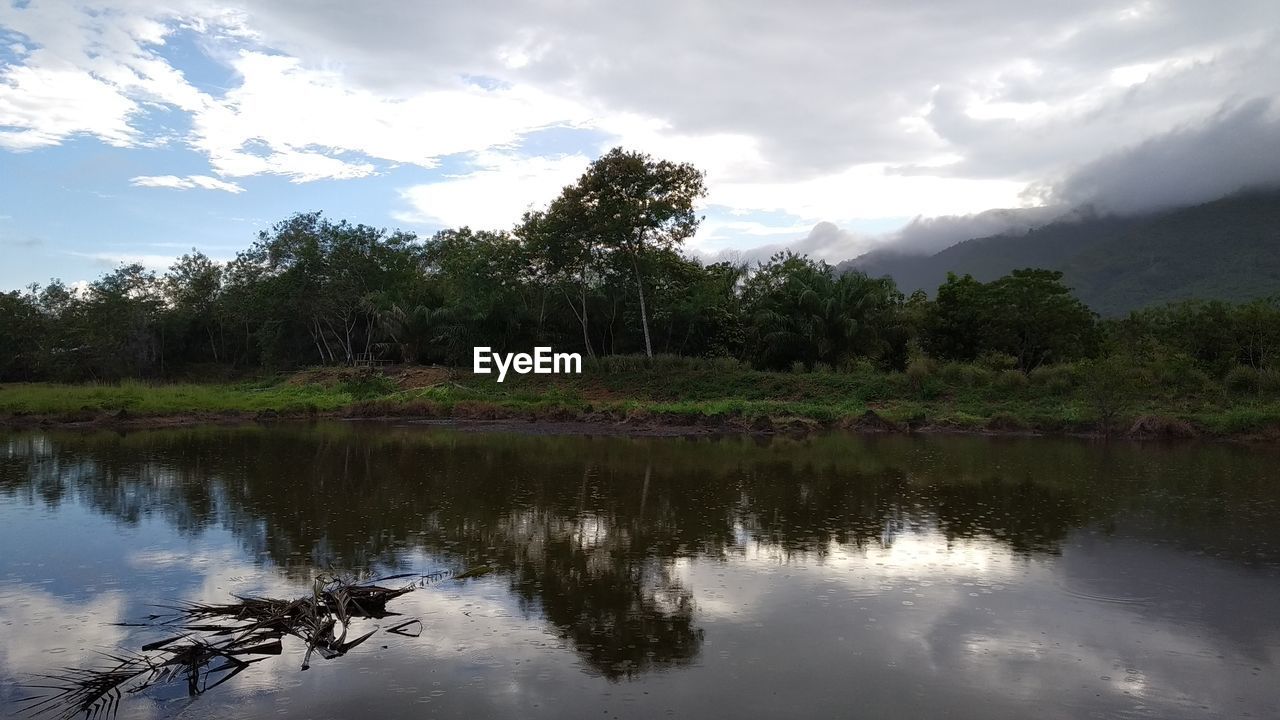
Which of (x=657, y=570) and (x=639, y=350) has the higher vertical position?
(x=639, y=350)

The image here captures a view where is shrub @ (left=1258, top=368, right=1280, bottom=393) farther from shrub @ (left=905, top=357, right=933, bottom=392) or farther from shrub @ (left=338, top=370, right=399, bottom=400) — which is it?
shrub @ (left=338, top=370, right=399, bottom=400)

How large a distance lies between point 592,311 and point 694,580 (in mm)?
27447

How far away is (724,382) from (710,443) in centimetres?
884

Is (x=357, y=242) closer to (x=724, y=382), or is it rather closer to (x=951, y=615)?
(x=724, y=382)

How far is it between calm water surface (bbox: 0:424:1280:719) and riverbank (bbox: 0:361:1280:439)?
6.22 m

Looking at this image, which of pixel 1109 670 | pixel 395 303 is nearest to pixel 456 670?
pixel 1109 670

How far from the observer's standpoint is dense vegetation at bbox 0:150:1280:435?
85.3 feet

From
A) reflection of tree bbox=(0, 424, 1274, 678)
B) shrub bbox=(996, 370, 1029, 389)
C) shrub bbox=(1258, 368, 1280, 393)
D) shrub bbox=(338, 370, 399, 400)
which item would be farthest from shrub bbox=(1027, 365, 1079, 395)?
shrub bbox=(338, 370, 399, 400)

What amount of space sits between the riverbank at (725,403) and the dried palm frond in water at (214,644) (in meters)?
15.9

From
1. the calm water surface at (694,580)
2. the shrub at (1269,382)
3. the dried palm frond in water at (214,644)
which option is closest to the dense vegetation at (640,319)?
the shrub at (1269,382)

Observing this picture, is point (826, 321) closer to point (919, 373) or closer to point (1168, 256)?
point (919, 373)

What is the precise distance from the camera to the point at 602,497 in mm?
12055

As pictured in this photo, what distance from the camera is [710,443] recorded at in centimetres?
1970

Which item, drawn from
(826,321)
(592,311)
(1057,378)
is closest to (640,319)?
(592,311)
